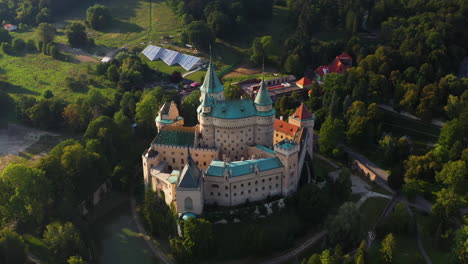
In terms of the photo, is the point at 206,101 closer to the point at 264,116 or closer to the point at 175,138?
the point at 175,138

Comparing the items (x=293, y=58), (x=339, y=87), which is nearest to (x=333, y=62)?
(x=293, y=58)

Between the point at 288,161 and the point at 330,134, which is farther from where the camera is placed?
the point at 330,134

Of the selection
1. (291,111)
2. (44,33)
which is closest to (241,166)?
(291,111)

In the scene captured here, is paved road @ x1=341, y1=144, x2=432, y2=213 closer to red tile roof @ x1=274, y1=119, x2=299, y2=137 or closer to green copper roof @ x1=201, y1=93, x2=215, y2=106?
red tile roof @ x1=274, y1=119, x2=299, y2=137

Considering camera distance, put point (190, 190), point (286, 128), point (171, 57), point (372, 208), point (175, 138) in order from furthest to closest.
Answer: point (171, 57)
point (286, 128)
point (175, 138)
point (372, 208)
point (190, 190)

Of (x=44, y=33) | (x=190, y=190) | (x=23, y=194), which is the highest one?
(x=44, y=33)

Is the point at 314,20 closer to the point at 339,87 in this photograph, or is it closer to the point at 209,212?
the point at 339,87

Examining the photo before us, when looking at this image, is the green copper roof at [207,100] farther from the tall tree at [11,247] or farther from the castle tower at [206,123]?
the tall tree at [11,247]

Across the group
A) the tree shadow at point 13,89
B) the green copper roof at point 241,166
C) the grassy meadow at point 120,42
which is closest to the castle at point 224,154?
the green copper roof at point 241,166
